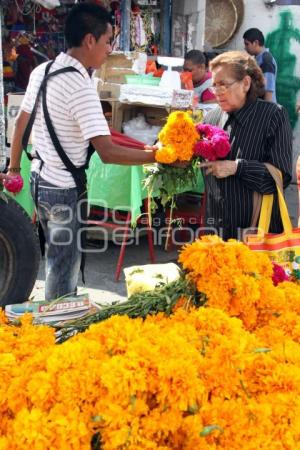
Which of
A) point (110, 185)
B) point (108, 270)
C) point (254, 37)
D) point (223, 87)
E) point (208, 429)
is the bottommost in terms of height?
point (108, 270)

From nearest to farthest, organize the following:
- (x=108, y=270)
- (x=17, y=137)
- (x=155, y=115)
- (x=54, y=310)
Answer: (x=54, y=310), (x=17, y=137), (x=108, y=270), (x=155, y=115)

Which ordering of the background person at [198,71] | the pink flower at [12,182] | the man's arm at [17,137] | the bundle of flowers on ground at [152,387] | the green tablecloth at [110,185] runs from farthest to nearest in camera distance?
the background person at [198,71]
the green tablecloth at [110,185]
the pink flower at [12,182]
the man's arm at [17,137]
the bundle of flowers on ground at [152,387]

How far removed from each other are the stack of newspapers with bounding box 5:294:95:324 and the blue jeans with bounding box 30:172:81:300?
2.62ft

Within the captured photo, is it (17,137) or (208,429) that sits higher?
(17,137)

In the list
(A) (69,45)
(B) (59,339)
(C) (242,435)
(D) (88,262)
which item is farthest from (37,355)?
(D) (88,262)

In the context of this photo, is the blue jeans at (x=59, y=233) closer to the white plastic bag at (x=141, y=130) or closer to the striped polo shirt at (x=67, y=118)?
the striped polo shirt at (x=67, y=118)

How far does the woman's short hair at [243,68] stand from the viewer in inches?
116

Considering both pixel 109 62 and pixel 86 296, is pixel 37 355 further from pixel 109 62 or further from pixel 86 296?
pixel 109 62

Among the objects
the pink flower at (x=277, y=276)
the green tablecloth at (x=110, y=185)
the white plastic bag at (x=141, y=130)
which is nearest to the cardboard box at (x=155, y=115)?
the white plastic bag at (x=141, y=130)

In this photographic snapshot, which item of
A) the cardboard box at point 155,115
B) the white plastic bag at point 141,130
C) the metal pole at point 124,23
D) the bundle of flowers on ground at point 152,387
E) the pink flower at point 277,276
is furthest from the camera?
the metal pole at point 124,23

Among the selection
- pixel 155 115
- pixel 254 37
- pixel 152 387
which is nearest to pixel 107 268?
pixel 155 115

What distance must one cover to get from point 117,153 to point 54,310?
38.8 inches

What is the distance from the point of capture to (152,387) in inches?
58.4

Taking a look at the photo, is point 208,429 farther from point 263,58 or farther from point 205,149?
point 263,58
